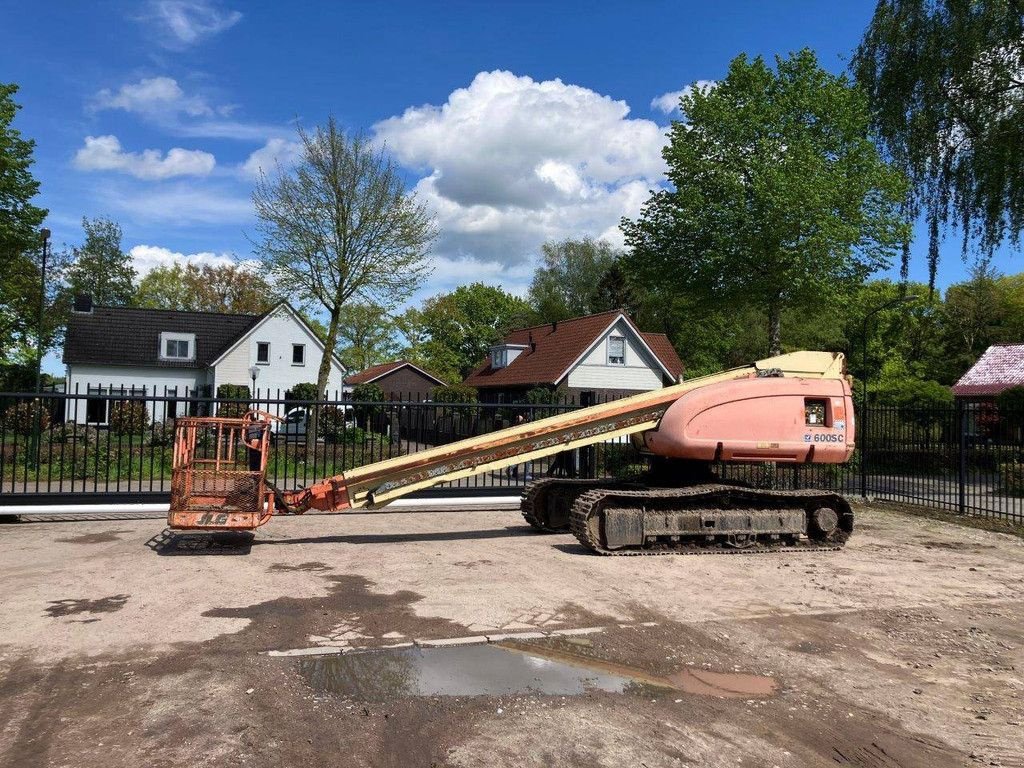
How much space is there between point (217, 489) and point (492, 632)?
192 inches

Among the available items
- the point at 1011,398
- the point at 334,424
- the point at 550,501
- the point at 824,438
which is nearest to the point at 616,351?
the point at 1011,398

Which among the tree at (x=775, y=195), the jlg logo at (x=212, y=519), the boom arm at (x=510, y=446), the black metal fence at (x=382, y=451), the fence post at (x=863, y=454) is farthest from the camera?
the tree at (x=775, y=195)

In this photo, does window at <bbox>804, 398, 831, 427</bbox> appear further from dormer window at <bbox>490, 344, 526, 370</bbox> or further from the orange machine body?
dormer window at <bbox>490, 344, 526, 370</bbox>

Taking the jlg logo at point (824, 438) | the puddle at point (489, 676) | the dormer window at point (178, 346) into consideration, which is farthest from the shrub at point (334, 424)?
the dormer window at point (178, 346)

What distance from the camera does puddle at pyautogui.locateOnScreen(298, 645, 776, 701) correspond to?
198 inches

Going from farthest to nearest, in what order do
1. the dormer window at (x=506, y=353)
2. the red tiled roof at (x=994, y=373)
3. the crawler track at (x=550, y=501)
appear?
the dormer window at (x=506, y=353), the red tiled roof at (x=994, y=373), the crawler track at (x=550, y=501)

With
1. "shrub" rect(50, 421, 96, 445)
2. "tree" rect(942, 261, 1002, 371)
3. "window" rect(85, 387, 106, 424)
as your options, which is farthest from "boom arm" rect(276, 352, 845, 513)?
"tree" rect(942, 261, 1002, 371)

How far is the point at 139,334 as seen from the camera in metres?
41.8

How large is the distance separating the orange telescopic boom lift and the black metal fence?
6.67 feet

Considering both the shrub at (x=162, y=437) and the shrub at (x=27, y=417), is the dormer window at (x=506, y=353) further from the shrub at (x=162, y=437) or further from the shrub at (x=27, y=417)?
the shrub at (x=27, y=417)

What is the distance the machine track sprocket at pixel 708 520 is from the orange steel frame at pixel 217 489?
3.87 meters

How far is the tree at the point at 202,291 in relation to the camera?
64750 millimetres

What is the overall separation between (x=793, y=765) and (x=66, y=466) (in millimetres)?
14572

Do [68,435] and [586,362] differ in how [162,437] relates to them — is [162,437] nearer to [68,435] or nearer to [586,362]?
[68,435]
